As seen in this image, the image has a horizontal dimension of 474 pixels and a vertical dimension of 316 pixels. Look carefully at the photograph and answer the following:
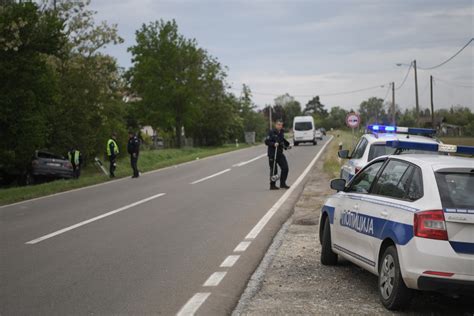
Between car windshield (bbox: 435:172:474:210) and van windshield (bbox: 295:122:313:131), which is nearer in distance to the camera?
car windshield (bbox: 435:172:474:210)

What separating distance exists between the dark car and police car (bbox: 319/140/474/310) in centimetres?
2202

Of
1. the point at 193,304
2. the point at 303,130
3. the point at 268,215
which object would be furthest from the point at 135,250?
the point at 303,130

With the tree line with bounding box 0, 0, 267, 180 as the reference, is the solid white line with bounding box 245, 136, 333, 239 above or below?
below

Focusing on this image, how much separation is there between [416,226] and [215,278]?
8.87ft

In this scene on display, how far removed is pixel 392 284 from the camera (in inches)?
242

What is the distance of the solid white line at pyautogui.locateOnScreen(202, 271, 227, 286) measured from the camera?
24.1ft

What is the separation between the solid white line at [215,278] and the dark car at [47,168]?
20.9 meters

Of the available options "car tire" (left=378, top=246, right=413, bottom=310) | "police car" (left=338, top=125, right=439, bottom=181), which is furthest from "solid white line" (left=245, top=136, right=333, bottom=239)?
"car tire" (left=378, top=246, right=413, bottom=310)

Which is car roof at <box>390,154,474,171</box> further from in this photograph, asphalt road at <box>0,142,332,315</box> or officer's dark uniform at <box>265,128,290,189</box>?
officer's dark uniform at <box>265,128,290,189</box>

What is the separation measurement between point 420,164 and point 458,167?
0.38 metres

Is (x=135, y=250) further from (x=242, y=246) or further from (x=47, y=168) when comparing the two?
(x=47, y=168)

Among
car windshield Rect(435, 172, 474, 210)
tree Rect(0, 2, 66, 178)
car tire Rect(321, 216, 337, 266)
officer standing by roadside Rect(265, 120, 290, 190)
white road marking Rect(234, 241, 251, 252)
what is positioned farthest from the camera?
tree Rect(0, 2, 66, 178)

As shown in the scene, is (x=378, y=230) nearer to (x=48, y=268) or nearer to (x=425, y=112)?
(x=48, y=268)

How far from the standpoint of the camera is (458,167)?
6.02m
